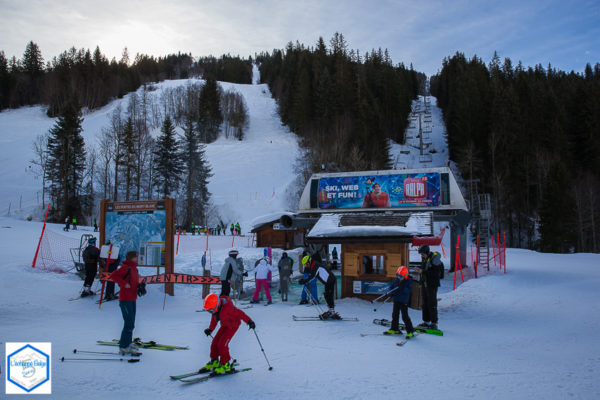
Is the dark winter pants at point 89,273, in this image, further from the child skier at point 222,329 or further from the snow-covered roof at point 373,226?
the child skier at point 222,329

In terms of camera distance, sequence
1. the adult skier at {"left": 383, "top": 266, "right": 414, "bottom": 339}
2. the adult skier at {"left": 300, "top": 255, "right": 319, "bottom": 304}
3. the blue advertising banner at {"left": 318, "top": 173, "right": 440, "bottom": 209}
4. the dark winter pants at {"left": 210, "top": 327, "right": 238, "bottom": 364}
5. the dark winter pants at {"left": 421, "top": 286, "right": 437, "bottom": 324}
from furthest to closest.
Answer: the blue advertising banner at {"left": 318, "top": 173, "right": 440, "bottom": 209}, the adult skier at {"left": 300, "top": 255, "right": 319, "bottom": 304}, the dark winter pants at {"left": 421, "top": 286, "right": 437, "bottom": 324}, the adult skier at {"left": 383, "top": 266, "right": 414, "bottom": 339}, the dark winter pants at {"left": 210, "top": 327, "right": 238, "bottom": 364}

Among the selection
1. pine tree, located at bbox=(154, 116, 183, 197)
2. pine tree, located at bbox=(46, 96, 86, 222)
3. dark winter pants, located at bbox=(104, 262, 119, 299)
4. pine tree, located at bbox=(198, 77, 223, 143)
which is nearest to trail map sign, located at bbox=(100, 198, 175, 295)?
dark winter pants, located at bbox=(104, 262, 119, 299)

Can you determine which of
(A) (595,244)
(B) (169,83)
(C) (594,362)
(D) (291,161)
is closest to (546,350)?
(C) (594,362)

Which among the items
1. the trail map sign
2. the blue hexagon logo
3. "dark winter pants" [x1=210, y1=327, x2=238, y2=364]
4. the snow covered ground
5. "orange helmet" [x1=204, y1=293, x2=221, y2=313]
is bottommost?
the snow covered ground

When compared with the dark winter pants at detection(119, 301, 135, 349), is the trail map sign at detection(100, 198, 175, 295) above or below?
above

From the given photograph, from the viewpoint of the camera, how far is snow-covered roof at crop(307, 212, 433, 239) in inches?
492

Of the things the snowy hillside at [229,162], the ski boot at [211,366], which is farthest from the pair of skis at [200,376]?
the snowy hillside at [229,162]

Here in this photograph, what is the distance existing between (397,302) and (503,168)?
43.7 metres

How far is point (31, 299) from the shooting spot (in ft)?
34.6

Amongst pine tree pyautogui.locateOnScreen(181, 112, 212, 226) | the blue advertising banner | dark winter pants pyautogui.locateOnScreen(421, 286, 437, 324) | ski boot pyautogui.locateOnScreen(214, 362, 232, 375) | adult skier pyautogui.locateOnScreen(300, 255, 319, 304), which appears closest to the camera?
ski boot pyautogui.locateOnScreen(214, 362, 232, 375)

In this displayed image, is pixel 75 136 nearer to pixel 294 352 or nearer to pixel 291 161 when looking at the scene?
pixel 291 161

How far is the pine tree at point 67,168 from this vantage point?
41.6 m

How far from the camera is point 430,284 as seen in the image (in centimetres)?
896

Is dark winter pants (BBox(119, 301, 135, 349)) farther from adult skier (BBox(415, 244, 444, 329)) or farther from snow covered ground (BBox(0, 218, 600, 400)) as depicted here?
adult skier (BBox(415, 244, 444, 329))
